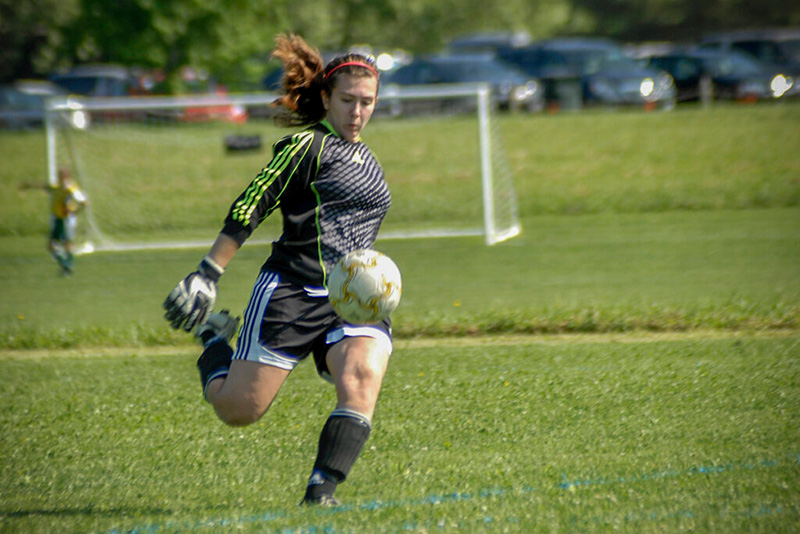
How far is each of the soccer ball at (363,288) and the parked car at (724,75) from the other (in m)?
21.5

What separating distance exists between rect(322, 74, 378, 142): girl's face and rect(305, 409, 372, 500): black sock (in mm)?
1195

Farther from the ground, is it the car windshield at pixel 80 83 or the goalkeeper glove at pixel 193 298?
the goalkeeper glove at pixel 193 298

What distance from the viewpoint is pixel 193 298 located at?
3.80m

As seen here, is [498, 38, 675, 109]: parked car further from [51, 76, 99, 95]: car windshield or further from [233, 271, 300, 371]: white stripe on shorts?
[233, 271, 300, 371]: white stripe on shorts

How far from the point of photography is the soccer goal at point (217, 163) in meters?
14.2

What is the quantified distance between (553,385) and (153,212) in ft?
37.8

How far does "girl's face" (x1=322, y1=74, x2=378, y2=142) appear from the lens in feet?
13.3

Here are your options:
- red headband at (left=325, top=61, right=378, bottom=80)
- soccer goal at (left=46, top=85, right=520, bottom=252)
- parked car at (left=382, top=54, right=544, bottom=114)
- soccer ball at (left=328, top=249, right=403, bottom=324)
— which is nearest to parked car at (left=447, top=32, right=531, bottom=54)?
parked car at (left=382, top=54, right=544, bottom=114)

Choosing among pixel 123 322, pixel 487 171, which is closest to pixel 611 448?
pixel 123 322

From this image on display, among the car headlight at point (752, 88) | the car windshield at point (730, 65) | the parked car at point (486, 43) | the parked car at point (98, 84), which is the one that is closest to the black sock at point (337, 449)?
the car headlight at point (752, 88)

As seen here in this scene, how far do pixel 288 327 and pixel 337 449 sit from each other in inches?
22.0

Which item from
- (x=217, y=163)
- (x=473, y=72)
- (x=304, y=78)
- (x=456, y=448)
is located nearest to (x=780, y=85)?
(x=473, y=72)

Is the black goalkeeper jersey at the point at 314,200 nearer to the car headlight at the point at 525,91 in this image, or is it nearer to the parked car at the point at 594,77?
the car headlight at the point at 525,91

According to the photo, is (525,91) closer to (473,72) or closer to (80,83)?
(473,72)
